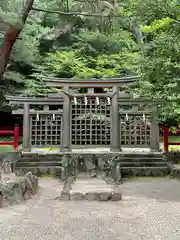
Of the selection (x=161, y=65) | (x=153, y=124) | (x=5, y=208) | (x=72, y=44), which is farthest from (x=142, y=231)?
(x=72, y=44)

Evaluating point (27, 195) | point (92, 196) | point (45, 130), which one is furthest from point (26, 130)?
point (92, 196)

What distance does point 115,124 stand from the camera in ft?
32.8

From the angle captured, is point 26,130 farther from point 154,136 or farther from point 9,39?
point 154,136

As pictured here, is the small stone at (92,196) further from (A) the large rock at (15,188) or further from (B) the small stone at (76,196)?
(A) the large rock at (15,188)

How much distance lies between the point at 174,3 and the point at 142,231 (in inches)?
167

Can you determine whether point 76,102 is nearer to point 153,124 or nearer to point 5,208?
A: point 153,124

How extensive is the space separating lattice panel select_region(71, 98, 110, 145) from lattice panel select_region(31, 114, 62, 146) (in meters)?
0.62

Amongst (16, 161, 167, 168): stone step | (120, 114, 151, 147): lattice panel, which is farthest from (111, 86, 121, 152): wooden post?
(16, 161, 167, 168): stone step

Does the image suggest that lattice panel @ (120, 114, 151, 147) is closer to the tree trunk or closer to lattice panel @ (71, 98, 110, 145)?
lattice panel @ (71, 98, 110, 145)

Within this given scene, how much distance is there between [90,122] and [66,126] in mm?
1056

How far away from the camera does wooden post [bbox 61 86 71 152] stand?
989 centimetres

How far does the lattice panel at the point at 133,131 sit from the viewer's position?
405 inches

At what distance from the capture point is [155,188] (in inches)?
281

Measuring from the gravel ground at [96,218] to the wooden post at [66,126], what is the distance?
341 cm
